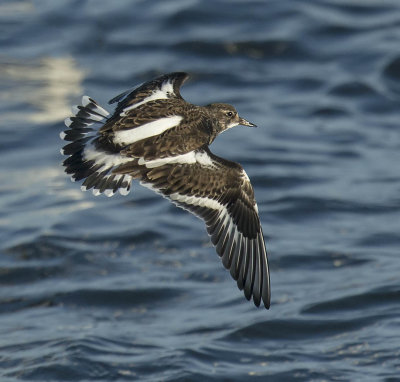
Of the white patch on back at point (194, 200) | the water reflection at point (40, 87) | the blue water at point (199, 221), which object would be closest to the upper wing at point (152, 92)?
the white patch on back at point (194, 200)

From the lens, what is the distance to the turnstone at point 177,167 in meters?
5.50

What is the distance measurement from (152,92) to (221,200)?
79cm

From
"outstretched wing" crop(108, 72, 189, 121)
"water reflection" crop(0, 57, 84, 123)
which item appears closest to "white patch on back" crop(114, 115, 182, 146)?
"outstretched wing" crop(108, 72, 189, 121)

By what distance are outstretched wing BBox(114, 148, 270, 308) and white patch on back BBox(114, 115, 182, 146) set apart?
115 mm

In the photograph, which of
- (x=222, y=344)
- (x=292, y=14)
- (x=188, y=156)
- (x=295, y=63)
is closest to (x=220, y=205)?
(x=188, y=156)

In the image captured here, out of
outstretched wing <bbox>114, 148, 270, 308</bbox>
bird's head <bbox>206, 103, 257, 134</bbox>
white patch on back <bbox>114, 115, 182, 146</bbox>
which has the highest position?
bird's head <bbox>206, 103, 257, 134</bbox>

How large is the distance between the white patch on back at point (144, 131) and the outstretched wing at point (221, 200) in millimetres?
115

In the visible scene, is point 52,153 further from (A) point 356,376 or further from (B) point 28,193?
(A) point 356,376

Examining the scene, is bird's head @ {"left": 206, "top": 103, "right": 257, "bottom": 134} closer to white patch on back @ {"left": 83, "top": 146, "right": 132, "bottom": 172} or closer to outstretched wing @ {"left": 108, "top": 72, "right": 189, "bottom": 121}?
outstretched wing @ {"left": 108, "top": 72, "right": 189, "bottom": 121}

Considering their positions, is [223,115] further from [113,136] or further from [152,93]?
[113,136]

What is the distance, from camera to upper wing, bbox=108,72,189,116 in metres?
5.89

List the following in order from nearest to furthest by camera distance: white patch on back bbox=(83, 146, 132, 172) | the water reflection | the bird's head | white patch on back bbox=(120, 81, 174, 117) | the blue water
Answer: white patch on back bbox=(83, 146, 132, 172), white patch on back bbox=(120, 81, 174, 117), the bird's head, the blue water, the water reflection

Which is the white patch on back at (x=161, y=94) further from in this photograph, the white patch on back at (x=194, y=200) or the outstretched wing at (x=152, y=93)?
the white patch on back at (x=194, y=200)

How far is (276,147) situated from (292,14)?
305cm
